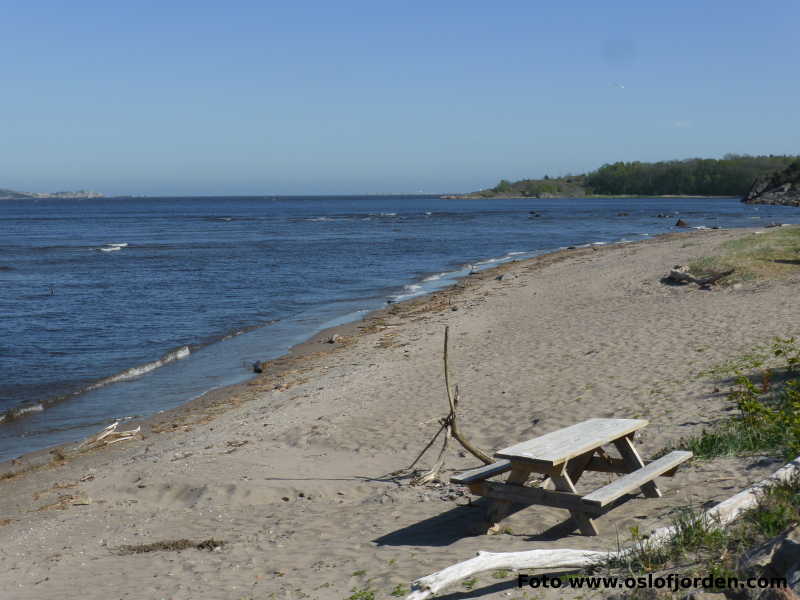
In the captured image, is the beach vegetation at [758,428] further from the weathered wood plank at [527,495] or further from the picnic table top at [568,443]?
the weathered wood plank at [527,495]

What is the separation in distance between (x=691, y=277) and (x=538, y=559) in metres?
15.9

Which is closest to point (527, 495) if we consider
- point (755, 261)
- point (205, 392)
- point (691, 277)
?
point (205, 392)

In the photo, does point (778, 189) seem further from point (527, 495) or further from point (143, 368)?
point (527, 495)

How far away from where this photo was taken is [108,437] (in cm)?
1091

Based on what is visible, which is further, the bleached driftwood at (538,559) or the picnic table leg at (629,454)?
the picnic table leg at (629,454)

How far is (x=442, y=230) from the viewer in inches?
2537

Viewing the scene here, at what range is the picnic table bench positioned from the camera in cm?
530

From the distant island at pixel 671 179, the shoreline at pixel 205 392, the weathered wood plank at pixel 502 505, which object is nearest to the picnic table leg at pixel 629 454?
the weathered wood plank at pixel 502 505

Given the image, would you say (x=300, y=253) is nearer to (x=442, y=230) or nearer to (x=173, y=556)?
(x=442, y=230)

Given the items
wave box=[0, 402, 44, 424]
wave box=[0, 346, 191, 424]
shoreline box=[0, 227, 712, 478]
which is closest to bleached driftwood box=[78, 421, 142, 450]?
shoreline box=[0, 227, 712, 478]

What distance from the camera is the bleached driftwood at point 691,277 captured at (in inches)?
709

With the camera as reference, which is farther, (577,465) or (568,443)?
(577,465)

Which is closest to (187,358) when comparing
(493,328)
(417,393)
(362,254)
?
(493,328)

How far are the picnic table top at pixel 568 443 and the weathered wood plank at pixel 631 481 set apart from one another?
30 centimetres
